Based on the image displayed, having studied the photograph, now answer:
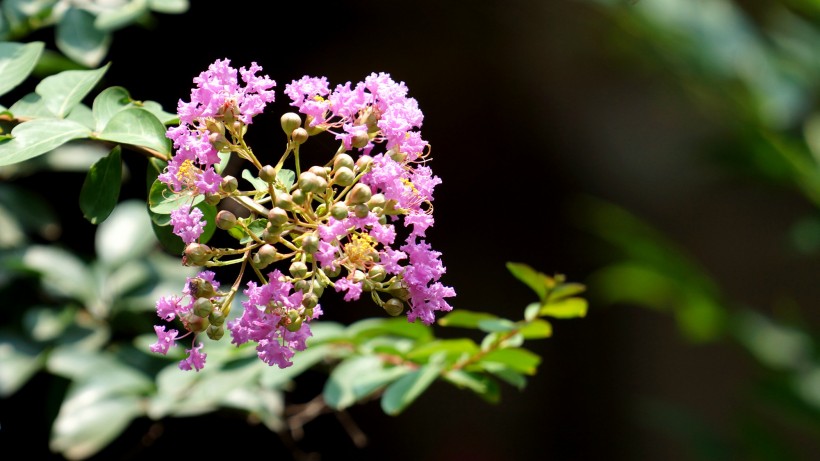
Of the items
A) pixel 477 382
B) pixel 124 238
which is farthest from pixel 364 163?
pixel 124 238

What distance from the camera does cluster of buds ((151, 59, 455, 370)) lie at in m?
0.73

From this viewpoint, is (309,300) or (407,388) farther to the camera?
(407,388)

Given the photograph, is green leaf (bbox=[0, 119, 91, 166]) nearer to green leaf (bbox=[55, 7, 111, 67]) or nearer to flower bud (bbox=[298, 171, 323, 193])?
flower bud (bbox=[298, 171, 323, 193])

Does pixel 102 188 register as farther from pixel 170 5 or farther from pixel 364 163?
pixel 170 5

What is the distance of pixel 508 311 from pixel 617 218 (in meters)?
1.24

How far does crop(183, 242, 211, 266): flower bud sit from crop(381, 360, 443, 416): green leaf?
399 mm

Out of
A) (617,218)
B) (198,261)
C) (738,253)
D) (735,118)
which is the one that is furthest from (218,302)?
(738,253)

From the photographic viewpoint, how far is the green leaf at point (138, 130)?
0.79 meters

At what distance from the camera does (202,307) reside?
739 millimetres

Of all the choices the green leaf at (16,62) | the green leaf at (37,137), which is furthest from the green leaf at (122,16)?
Answer: the green leaf at (37,137)

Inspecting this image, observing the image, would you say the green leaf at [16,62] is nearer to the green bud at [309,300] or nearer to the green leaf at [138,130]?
the green leaf at [138,130]

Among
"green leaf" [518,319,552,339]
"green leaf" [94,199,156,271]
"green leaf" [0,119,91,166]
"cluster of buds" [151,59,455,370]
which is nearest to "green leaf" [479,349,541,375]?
"green leaf" [518,319,552,339]

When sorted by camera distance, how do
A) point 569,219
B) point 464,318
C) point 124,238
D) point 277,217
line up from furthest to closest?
point 569,219 < point 124,238 < point 464,318 < point 277,217

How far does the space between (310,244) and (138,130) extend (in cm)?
19
